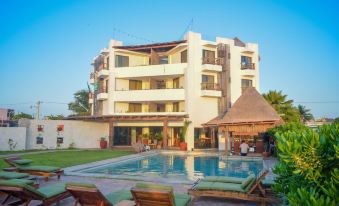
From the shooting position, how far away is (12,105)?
6594cm

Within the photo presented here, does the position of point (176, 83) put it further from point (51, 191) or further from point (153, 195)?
point (153, 195)

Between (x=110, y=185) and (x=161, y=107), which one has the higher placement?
(x=161, y=107)

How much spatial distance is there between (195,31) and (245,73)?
818 centimetres

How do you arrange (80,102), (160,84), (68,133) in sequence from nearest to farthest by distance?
(68,133) → (160,84) → (80,102)

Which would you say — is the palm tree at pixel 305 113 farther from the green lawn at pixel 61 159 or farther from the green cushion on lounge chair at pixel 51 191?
the green cushion on lounge chair at pixel 51 191

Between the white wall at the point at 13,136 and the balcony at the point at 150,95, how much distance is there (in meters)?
10.9

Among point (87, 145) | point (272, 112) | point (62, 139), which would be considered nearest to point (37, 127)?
point (62, 139)

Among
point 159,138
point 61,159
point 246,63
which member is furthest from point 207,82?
point 61,159

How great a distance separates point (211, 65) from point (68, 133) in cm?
1770

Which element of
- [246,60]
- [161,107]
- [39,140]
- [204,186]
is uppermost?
[246,60]

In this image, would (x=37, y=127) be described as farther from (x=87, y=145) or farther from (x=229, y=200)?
(x=229, y=200)

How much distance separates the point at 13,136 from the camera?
24.3m

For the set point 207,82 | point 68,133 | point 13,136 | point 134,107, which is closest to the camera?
point 13,136

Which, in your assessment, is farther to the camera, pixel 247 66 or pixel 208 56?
pixel 247 66
